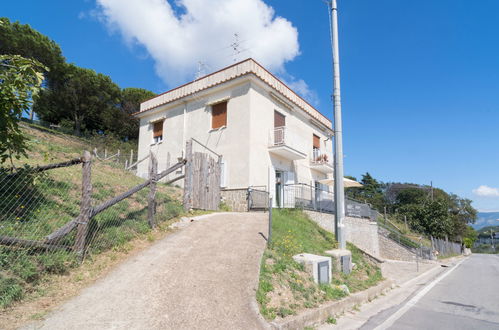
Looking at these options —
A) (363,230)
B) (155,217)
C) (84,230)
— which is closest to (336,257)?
(155,217)

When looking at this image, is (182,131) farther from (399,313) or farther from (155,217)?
(399,313)

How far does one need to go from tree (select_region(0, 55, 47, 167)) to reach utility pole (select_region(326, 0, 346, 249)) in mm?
7505

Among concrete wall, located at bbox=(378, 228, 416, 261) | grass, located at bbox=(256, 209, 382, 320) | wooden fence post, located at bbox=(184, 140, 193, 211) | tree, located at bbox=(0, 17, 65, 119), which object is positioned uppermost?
tree, located at bbox=(0, 17, 65, 119)

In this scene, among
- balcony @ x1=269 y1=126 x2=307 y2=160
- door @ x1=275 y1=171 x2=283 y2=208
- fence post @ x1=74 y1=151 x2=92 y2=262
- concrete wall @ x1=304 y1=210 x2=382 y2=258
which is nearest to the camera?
fence post @ x1=74 y1=151 x2=92 y2=262

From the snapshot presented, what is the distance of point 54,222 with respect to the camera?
18.9 ft

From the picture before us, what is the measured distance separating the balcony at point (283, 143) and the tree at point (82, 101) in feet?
70.3

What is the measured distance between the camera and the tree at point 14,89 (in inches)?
193

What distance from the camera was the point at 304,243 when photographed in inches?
338

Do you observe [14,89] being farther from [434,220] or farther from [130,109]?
[434,220]

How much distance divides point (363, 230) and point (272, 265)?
43.7 ft

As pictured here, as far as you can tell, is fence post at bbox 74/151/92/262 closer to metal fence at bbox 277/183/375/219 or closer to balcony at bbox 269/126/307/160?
metal fence at bbox 277/183/375/219

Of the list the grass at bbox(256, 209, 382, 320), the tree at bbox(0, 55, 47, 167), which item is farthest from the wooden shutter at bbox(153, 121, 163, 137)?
the tree at bbox(0, 55, 47, 167)

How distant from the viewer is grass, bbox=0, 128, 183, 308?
4.29m

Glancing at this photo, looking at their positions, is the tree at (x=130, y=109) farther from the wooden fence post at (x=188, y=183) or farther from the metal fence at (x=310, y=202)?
the wooden fence post at (x=188, y=183)
